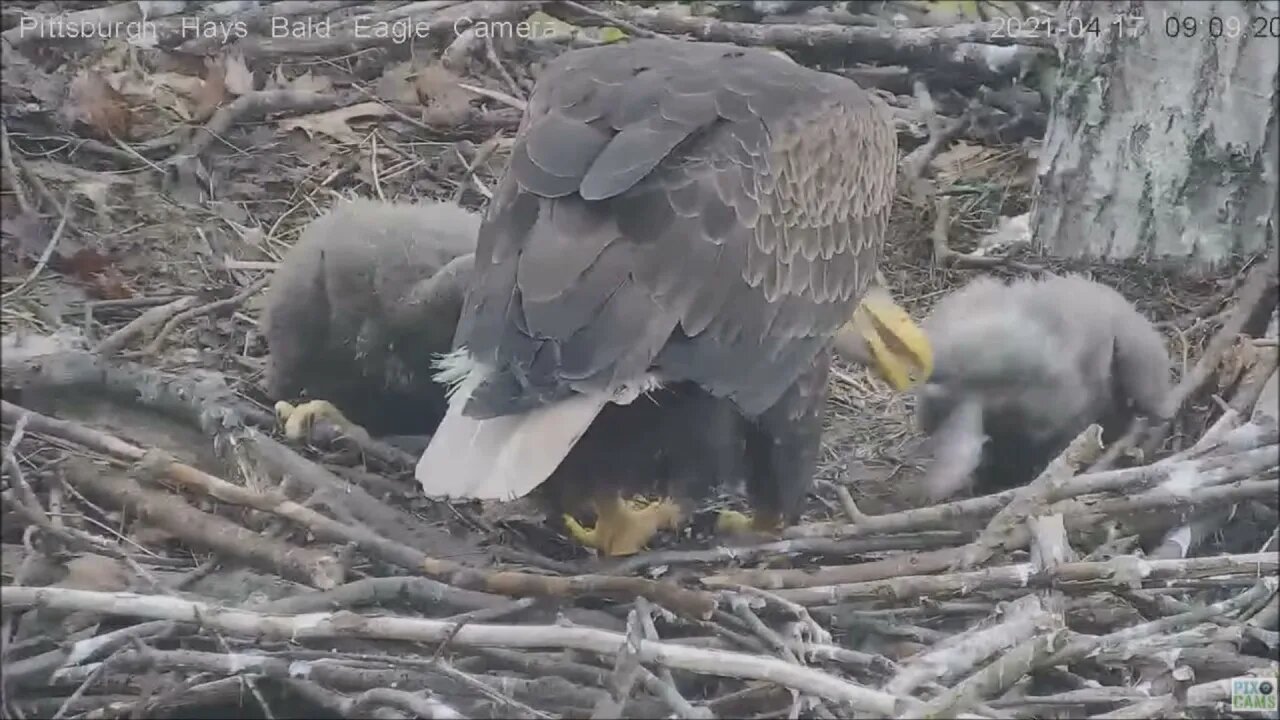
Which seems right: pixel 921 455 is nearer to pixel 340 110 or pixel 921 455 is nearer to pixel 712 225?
pixel 712 225

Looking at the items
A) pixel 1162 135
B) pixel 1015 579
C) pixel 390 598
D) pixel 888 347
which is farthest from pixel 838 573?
pixel 1162 135

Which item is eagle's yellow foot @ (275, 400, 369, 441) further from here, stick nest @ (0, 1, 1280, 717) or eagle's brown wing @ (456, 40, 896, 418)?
eagle's brown wing @ (456, 40, 896, 418)

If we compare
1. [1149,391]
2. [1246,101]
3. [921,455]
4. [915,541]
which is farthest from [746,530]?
[1246,101]

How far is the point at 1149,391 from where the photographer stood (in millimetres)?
3996

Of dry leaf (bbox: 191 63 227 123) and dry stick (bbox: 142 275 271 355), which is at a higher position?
dry leaf (bbox: 191 63 227 123)

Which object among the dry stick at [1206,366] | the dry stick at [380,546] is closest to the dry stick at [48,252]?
the dry stick at [380,546]

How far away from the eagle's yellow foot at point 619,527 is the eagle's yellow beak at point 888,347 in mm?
632

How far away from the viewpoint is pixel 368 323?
12.7ft

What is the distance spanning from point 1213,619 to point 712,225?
1.20m

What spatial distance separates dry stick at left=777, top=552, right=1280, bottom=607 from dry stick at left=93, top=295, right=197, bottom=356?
5.13 feet

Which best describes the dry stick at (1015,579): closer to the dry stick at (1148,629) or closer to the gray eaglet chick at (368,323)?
the dry stick at (1148,629)

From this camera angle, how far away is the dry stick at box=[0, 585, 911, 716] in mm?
2446

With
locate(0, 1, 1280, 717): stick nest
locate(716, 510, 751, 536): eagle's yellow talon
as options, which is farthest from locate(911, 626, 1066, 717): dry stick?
locate(716, 510, 751, 536): eagle's yellow talon

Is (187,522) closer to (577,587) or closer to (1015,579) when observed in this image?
(577,587)
